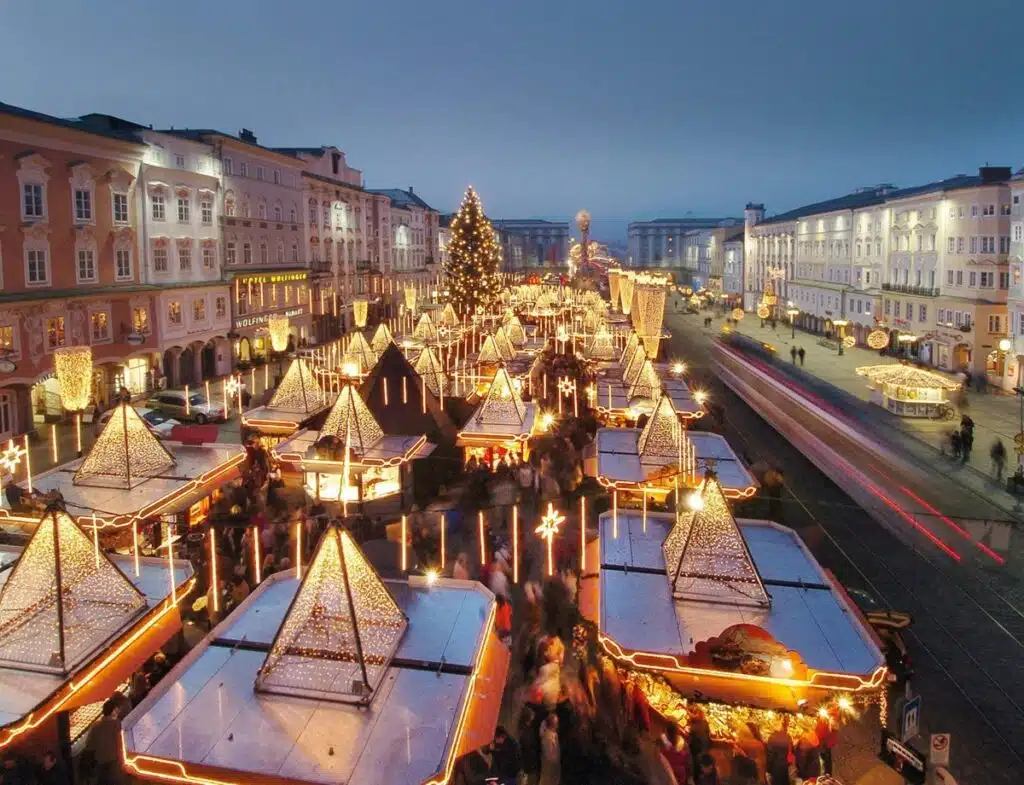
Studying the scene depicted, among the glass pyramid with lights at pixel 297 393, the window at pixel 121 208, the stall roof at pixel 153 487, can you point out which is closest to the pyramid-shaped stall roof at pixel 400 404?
the glass pyramid with lights at pixel 297 393

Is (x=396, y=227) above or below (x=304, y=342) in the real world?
above

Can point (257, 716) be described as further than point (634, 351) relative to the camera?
No

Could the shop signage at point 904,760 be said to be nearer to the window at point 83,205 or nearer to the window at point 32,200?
the window at point 32,200

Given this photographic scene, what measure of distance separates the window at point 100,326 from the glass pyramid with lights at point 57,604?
24.2 m

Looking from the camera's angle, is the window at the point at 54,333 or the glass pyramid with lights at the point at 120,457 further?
the window at the point at 54,333

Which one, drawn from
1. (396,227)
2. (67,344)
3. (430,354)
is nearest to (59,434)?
(67,344)

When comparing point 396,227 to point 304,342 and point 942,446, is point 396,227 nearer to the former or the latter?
point 304,342

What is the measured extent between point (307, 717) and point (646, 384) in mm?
17642

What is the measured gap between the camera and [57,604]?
8398 millimetres

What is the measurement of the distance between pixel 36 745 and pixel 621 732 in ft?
22.5

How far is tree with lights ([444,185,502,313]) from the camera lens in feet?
182

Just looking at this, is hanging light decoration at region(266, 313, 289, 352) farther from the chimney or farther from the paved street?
the chimney

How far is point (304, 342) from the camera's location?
5075 centimetres

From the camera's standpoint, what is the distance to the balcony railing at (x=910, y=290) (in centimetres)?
4601
